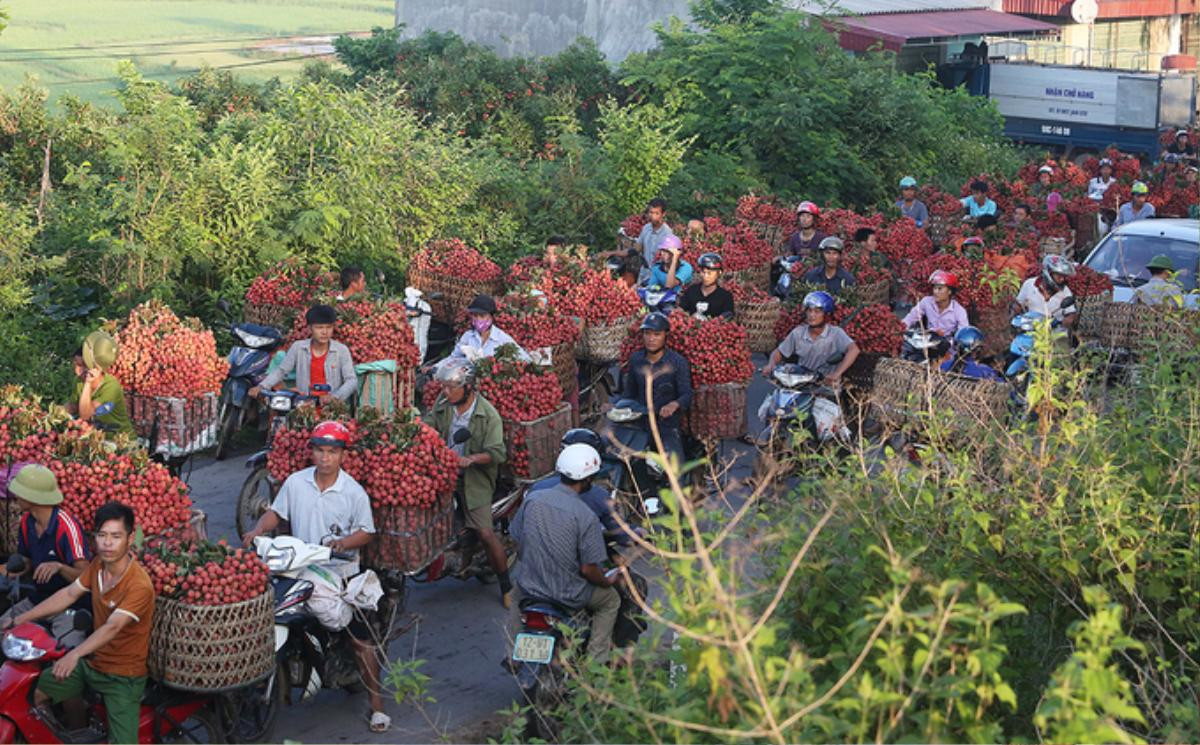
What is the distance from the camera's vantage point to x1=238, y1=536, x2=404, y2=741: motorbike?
820cm

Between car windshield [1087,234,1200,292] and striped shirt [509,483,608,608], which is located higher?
car windshield [1087,234,1200,292]

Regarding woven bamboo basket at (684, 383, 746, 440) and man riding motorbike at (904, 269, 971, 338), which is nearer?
woven bamboo basket at (684, 383, 746, 440)

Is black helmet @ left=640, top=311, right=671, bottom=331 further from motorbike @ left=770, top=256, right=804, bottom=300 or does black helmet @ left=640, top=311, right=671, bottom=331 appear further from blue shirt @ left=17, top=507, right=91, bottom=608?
blue shirt @ left=17, top=507, right=91, bottom=608

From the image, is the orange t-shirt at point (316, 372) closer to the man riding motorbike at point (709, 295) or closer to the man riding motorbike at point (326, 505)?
the man riding motorbike at point (326, 505)

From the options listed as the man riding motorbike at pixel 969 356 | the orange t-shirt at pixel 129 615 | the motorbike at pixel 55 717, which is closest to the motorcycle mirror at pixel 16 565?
the motorbike at pixel 55 717

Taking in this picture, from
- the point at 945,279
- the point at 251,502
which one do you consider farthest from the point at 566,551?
the point at 945,279

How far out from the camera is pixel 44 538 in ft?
27.7

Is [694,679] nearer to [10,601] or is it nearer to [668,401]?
[10,601]

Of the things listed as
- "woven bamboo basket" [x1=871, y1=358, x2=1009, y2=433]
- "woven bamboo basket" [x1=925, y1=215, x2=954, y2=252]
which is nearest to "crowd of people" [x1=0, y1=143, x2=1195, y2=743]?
"woven bamboo basket" [x1=871, y1=358, x2=1009, y2=433]

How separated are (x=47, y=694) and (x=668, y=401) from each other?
5429 millimetres

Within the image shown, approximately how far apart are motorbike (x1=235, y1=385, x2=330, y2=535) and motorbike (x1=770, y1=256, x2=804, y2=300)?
5696mm

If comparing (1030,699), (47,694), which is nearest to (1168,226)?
(1030,699)

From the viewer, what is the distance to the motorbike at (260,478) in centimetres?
1102

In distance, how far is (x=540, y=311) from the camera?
1325 centimetres
